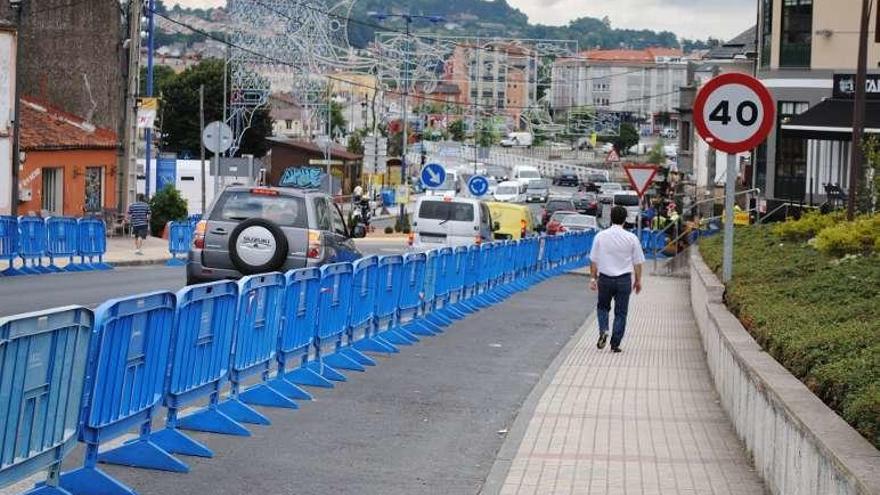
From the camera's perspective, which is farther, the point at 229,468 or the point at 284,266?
the point at 284,266

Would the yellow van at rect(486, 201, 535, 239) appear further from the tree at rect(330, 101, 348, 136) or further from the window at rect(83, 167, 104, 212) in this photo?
the tree at rect(330, 101, 348, 136)

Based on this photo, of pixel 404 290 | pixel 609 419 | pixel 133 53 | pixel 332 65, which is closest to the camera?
pixel 609 419

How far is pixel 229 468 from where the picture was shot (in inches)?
374

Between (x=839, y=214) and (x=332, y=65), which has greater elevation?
(x=332, y=65)

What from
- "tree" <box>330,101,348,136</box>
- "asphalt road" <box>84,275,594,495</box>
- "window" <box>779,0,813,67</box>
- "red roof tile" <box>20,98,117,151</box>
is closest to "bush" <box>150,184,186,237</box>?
"red roof tile" <box>20,98,117,151</box>

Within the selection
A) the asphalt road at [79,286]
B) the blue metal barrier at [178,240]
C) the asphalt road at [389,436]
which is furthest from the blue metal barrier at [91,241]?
the asphalt road at [389,436]

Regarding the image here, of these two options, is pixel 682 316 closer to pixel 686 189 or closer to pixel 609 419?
pixel 609 419

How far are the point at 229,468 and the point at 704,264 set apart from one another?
1772 centimetres

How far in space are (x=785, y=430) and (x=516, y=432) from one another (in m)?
3.36

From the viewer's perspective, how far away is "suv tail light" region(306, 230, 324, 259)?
19.9 meters

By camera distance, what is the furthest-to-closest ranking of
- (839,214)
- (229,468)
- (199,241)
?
1. (839,214)
2. (199,241)
3. (229,468)

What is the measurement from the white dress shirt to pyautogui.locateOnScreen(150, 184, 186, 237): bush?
3585 centimetres

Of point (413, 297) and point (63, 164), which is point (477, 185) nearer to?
point (63, 164)

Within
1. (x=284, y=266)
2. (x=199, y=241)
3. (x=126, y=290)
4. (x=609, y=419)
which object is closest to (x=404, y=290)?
(x=284, y=266)
